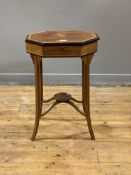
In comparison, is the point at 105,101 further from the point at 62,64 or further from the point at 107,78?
the point at 62,64

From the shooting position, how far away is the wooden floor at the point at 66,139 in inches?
71.1

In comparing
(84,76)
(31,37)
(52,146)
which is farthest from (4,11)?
(52,146)

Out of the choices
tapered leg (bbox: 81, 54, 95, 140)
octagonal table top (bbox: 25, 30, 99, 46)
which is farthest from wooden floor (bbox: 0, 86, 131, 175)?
octagonal table top (bbox: 25, 30, 99, 46)

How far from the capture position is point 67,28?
2.89m

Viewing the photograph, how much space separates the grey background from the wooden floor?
254 mm

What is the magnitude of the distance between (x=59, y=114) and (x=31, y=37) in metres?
0.74

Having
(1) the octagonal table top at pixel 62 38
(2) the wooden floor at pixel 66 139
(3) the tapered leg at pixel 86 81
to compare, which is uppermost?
(1) the octagonal table top at pixel 62 38

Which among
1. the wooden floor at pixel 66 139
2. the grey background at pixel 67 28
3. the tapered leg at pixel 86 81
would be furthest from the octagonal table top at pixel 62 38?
the grey background at pixel 67 28

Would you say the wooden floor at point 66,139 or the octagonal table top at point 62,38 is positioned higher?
the octagonal table top at point 62,38

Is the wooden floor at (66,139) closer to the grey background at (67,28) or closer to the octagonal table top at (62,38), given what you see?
the grey background at (67,28)

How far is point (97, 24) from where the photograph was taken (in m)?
2.87

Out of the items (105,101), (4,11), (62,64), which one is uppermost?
(4,11)

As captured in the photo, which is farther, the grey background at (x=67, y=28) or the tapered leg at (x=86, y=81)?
the grey background at (x=67, y=28)

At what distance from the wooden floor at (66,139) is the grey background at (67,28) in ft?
0.83
